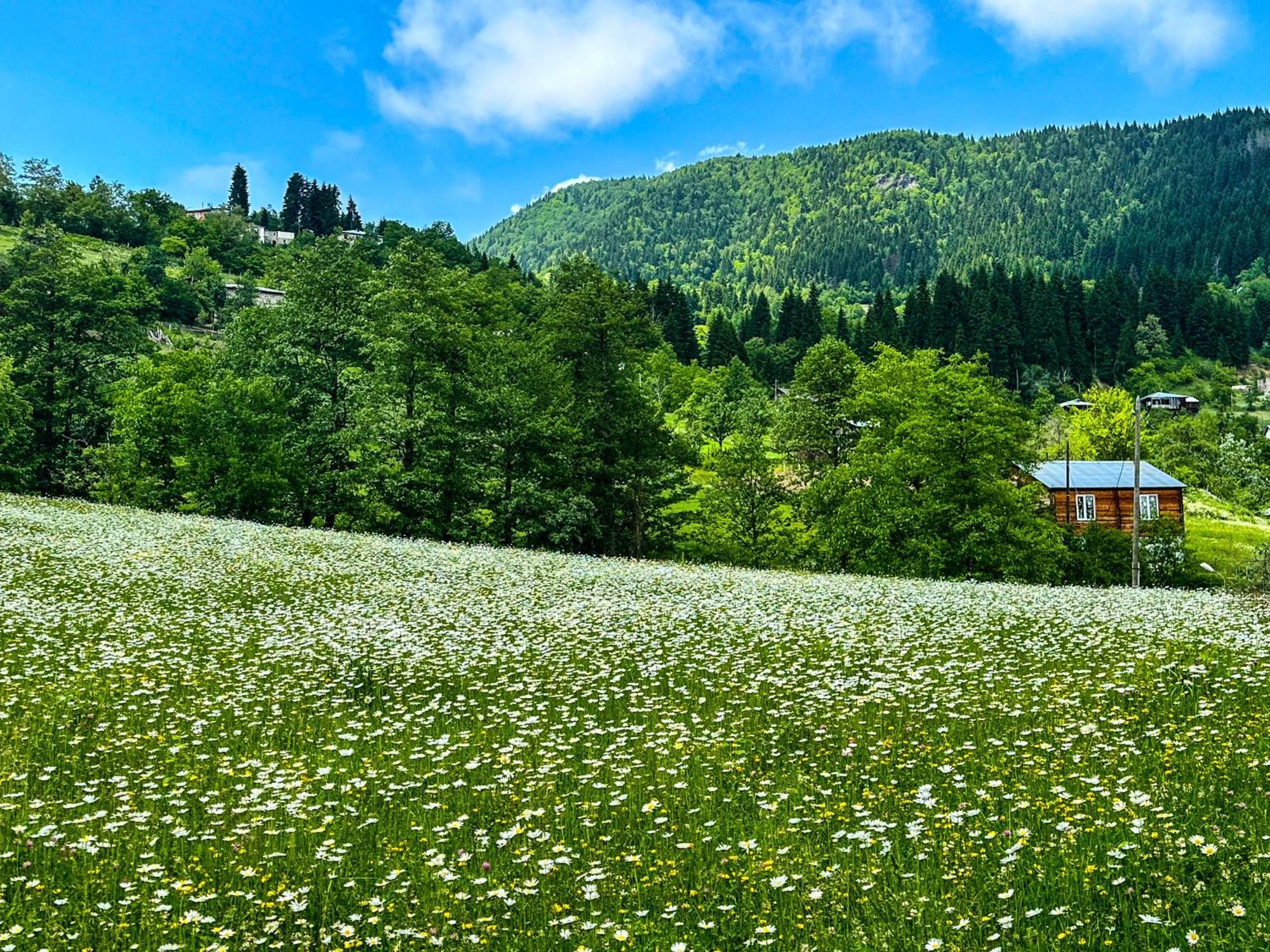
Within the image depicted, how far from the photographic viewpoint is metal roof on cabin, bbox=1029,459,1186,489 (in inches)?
2662

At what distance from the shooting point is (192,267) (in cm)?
14812

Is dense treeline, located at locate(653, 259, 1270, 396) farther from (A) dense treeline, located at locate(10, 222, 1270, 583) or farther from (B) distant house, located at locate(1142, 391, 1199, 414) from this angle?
(A) dense treeline, located at locate(10, 222, 1270, 583)

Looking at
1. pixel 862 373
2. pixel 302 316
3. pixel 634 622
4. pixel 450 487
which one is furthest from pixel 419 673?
pixel 862 373

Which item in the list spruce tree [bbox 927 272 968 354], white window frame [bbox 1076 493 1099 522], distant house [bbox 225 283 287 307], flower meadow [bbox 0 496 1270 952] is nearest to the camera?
flower meadow [bbox 0 496 1270 952]

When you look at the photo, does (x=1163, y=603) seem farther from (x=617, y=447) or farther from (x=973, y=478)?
(x=617, y=447)

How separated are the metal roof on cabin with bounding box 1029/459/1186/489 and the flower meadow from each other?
56.0m

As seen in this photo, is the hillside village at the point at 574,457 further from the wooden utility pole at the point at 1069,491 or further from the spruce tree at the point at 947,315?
the spruce tree at the point at 947,315

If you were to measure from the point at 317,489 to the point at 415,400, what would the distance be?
802 centimetres

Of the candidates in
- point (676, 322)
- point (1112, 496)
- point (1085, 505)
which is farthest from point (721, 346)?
point (1112, 496)

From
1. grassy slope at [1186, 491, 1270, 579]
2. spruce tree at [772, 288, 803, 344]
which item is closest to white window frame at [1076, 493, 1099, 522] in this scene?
grassy slope at [1186, 491, 1270, 579]

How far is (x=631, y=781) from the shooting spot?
27.5 feet

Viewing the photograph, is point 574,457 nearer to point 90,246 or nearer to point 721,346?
point 721,346

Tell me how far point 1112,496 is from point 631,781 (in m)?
71.1

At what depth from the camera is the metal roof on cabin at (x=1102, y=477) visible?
67.6 meters
